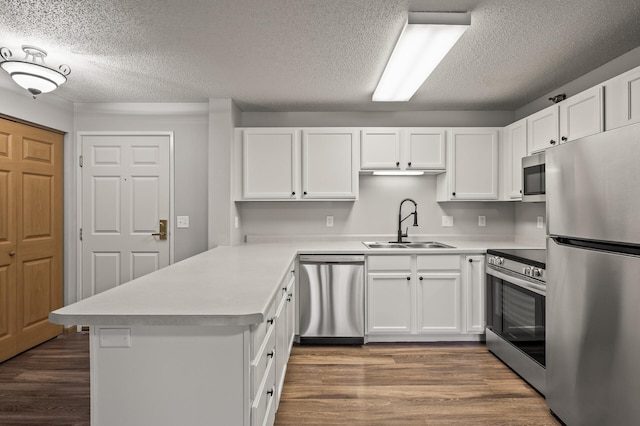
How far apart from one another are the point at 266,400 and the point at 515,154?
3003 mm

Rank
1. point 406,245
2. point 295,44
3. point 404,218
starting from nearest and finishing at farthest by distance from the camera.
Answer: point 295,44
point 406,245
point 404,218

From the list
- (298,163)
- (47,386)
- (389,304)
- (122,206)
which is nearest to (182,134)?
(122,206)

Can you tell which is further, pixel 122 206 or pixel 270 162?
pixel 122 206

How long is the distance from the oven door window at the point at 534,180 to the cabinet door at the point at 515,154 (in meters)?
0.23

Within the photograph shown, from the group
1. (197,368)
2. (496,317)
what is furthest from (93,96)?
(496,317)

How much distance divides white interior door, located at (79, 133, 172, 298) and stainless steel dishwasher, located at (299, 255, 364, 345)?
1.59 m

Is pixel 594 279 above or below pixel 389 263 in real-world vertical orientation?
above

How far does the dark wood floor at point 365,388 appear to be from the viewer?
7.12ft

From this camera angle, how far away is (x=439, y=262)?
3285mm

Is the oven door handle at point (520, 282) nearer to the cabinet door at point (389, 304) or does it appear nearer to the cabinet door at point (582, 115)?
the cabinet door at point (389, 304)

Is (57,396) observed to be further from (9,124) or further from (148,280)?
(9,124)

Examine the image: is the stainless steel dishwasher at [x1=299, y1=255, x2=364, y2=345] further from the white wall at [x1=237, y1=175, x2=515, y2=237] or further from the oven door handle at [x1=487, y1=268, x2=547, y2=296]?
the oven door handle at [x1=487, y1=268, x2=547, y2=296]

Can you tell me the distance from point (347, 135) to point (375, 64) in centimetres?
102

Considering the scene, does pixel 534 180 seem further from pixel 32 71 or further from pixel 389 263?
pixel 32 71
